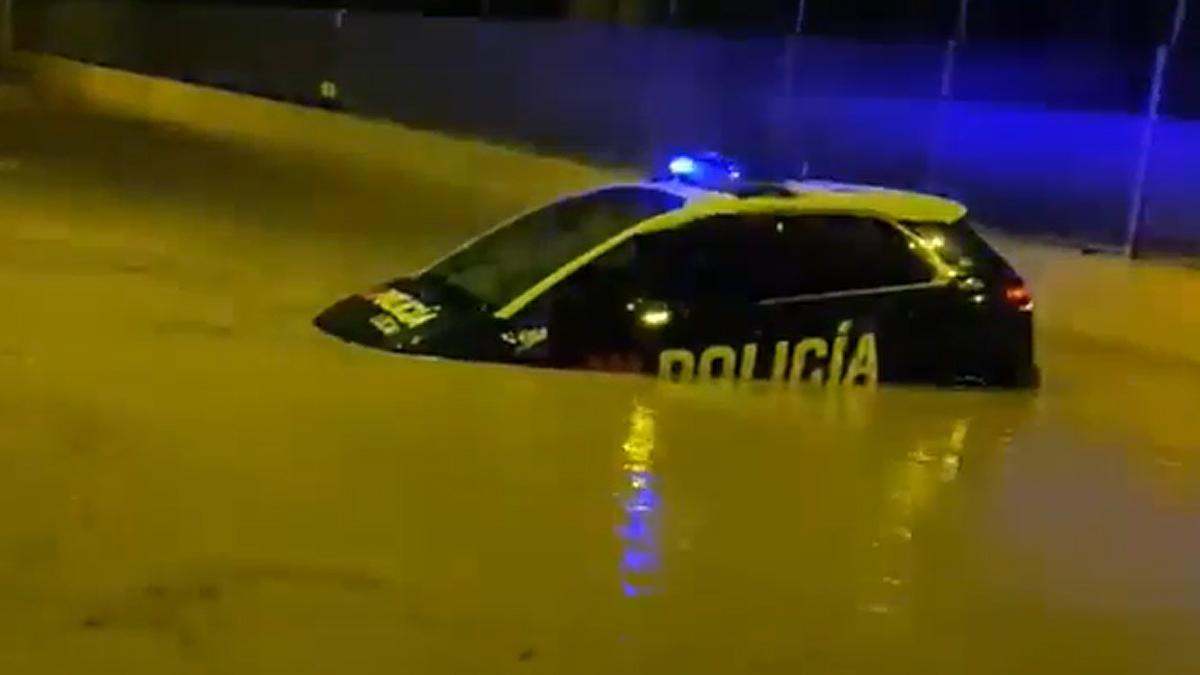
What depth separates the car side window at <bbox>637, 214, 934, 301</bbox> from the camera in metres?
9.58

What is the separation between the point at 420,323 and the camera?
9.67 m

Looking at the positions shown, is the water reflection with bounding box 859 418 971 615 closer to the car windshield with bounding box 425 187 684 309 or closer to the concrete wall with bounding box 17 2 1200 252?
the car windshield with bounding box 425 187 684 309

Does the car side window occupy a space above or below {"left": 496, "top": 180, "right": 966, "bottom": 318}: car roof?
below

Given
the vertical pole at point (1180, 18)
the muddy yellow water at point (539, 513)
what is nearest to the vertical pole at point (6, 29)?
the vertical pole at point (1180, 18)

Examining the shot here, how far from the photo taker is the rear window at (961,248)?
1014 centimetres

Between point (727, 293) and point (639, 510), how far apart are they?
1701 mm

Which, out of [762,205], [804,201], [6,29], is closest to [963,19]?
[804,201]

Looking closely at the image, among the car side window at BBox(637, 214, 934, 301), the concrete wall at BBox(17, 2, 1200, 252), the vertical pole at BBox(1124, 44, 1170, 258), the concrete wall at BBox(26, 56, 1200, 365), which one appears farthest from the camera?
the concrete wall at BBox(17, 2, 1200, 252)

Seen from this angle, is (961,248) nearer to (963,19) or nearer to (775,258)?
(775,258)

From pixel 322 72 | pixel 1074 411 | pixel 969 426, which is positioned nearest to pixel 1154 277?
pixel 1074 411

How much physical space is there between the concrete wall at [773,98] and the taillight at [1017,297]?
6.21 m

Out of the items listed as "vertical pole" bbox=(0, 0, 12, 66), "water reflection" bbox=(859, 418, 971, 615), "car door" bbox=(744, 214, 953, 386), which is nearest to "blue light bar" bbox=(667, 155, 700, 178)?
"car door" bbox=(744, 214, 953, 386)

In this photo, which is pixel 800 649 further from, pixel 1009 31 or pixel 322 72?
pixel 322 72

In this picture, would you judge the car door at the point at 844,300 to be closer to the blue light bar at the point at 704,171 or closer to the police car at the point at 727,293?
the police car at the point at 727,293
